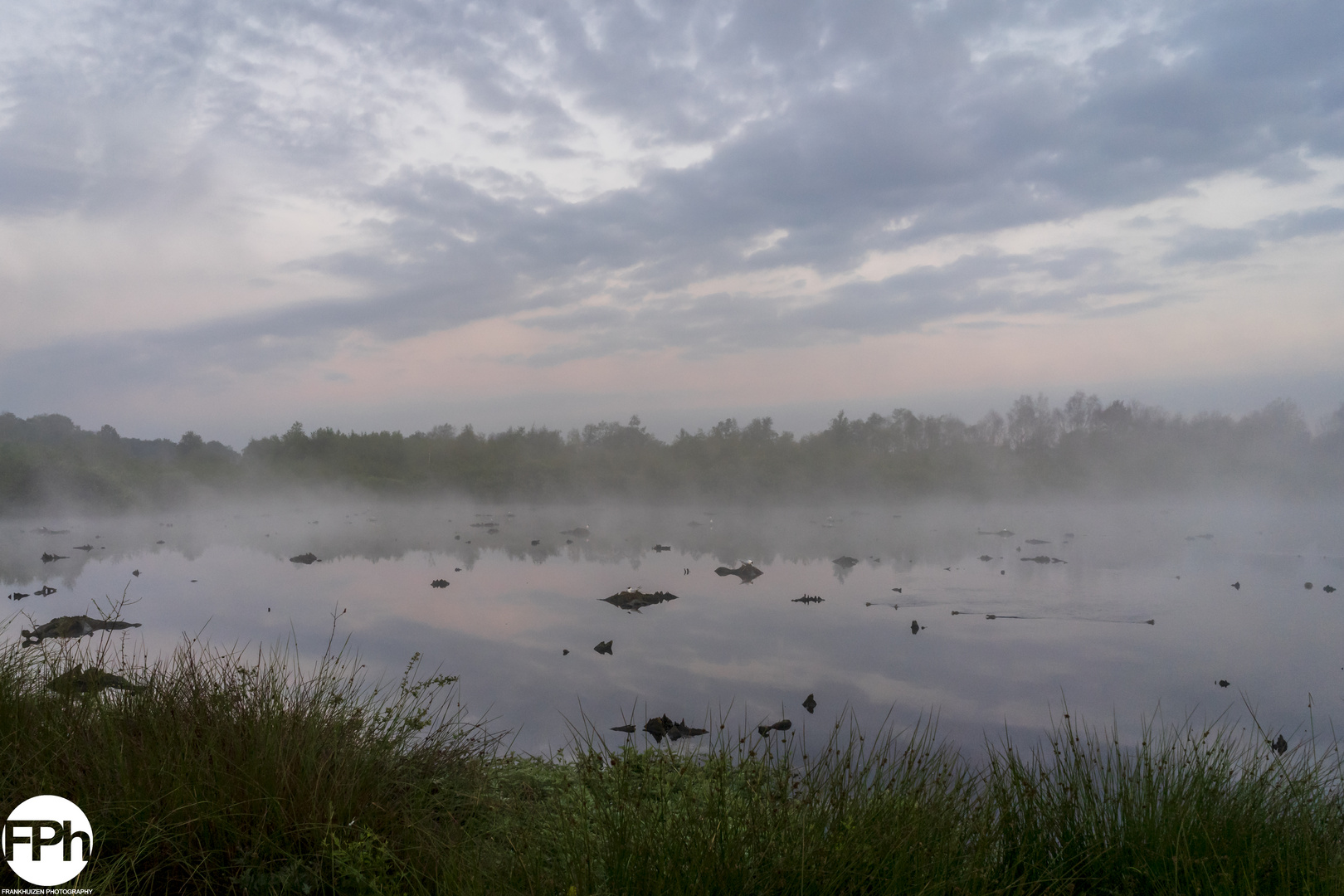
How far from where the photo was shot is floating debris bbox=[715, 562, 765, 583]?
16.9 m

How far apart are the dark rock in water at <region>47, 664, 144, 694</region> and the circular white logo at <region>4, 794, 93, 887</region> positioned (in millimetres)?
1082

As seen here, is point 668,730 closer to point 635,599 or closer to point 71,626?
point 635,599

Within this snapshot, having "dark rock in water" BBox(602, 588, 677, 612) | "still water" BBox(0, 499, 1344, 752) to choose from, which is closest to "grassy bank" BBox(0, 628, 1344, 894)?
"still water" BBox(0, 499, 1344, 752)

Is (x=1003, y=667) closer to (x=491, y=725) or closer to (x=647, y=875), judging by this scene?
(x=491, y=725)

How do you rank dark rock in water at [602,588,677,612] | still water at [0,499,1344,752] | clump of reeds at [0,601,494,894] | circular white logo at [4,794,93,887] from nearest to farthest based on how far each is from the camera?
circular white logo at [4,794,93,887] → clump of reeds at [0,601,494,894] → still water at [0,499,1344,752] → dark rock in water at [602,588,677,612]

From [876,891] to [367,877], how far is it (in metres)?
2.34

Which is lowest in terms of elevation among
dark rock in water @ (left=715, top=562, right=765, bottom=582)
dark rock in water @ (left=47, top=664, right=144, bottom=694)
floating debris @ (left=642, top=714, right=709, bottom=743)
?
dark rock in water @ (left=715, top=562, right=765, bottom=582)

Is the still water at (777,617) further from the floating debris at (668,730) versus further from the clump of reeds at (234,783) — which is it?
the clump of reeds at (234,783)

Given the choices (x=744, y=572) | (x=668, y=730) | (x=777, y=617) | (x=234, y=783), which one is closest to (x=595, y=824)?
(x=234, y=783)

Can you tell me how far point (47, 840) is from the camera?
128 inches

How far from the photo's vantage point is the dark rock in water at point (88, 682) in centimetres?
445

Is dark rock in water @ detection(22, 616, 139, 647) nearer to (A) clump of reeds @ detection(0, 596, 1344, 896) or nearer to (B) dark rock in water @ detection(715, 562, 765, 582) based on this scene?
(A) clump of reeds @ detection(0, 596, 1344, 896)

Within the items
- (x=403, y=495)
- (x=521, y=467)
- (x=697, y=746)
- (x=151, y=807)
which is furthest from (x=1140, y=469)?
(x=151, y=807)

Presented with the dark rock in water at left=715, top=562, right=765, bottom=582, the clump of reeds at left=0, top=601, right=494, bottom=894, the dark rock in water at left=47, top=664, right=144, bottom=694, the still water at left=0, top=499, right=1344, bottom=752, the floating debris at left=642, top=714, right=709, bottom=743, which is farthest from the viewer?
the dark rock in water at left=715, top=562, right=765, bottom=582
